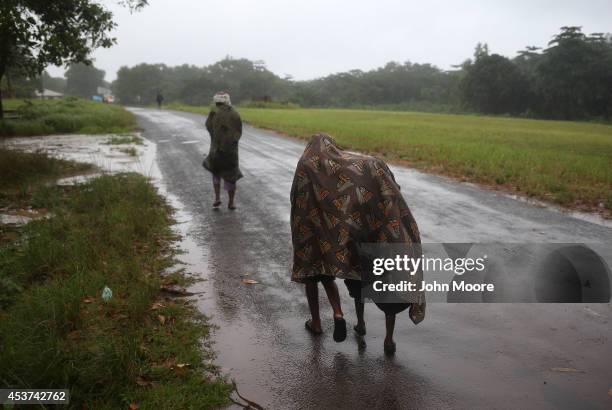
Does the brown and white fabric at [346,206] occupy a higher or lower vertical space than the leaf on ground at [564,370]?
higher

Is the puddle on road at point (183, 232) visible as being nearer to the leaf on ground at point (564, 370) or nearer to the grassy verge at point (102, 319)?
the grassy verge at point (102, 319)

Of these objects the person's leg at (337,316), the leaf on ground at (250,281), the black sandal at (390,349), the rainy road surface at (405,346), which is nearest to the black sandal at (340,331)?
the person's leg at (337,316)

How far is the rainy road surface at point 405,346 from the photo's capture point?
12.2 ft

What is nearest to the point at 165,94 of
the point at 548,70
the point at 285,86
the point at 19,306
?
the point at 285,86

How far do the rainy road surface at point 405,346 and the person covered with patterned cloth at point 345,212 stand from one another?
0.51 metres

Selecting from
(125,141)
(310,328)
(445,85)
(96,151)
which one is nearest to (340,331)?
(310,328)

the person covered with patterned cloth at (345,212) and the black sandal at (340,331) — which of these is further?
the black sandal at (340,331)

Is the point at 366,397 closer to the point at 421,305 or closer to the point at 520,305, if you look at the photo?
the point at 421,305

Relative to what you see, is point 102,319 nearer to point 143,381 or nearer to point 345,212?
point 143,381

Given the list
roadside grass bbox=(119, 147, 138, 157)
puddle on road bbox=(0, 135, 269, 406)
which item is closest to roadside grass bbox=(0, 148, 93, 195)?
puddle on road bbox=(0, 135, 269, 406)

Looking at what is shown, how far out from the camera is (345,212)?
3.98m

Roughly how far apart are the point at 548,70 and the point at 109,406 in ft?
236

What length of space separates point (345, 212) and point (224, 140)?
18.9 feet

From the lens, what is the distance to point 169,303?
5.26 meters
